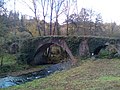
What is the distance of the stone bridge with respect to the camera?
31794 mm

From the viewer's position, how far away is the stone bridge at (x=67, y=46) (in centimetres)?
3179

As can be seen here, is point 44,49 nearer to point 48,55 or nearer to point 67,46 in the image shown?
point 48,55

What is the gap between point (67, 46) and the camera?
34.8 meters

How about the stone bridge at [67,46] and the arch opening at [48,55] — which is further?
the arch opening at [48,55]

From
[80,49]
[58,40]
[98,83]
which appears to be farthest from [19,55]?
[98,83]

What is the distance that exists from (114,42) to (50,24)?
58.3ft

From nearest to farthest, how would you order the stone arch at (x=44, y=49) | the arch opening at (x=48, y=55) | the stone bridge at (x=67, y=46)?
1. the stone bridge at (x=67, y=46)
2. the stone arch at (x=44, y=49)
3. the arch opening at (x=48, y=55)

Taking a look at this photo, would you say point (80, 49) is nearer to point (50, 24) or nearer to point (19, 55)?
point (19, 55)

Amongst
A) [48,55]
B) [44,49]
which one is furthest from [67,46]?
[48,55]

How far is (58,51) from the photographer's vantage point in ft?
142

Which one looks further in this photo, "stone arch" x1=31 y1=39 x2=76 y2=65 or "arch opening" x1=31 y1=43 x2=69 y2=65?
"arch opening" x1=31 y1=43 x2=69 y2=65

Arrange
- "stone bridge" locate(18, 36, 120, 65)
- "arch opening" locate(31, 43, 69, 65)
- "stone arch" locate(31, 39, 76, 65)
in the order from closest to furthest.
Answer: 1. "stone bridge" locate(18, 36, 120, 65)
2. "stone arch" locate(31, 39, 76, 65)
3. "arch opening" locate(31, 43, 69, 65)

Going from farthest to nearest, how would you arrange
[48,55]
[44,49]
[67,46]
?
[48,55] → [44,49] → [67,46]

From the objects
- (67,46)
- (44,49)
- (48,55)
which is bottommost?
(48,55)
